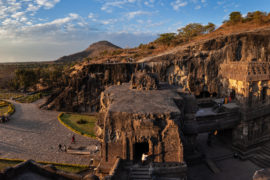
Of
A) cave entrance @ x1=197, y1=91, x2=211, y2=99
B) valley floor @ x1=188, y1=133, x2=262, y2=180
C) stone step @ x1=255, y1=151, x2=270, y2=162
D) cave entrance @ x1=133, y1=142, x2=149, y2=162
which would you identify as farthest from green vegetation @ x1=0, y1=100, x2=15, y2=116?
stone step @ x1=255, y1=151, x2=270, y2=162

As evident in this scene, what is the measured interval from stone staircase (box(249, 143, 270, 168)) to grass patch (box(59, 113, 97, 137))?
50.9ft

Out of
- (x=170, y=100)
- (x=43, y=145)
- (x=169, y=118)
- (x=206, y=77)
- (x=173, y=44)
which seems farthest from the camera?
(x=173, y=44)

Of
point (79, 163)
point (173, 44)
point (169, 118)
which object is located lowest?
point (79, 163)

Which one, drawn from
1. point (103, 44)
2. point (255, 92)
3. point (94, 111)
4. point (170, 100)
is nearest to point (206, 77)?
point (255, 92)

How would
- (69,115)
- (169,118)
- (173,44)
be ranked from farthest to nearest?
(173,44) < (69,115) < (169,118)

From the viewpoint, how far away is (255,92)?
1644cm

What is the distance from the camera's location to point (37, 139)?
19.5m

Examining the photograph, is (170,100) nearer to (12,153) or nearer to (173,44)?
(12,153)

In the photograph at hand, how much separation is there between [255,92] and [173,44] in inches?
1173

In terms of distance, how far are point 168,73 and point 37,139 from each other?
70.2 feet

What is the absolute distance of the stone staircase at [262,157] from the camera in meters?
15.0

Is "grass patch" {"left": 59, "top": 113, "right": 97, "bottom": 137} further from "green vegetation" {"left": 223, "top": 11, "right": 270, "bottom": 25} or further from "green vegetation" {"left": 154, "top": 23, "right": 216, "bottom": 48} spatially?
"green vegetation" {"left": 223, "top": 11, "right": 270, "bottom": 25}

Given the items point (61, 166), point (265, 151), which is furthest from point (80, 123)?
point (265, 151)

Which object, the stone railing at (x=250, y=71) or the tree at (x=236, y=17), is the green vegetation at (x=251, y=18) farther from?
the stone railing at (x=250, y=71)
